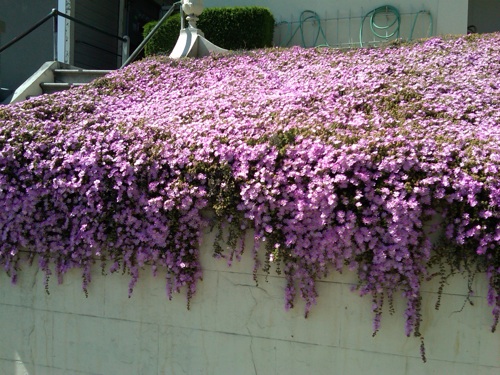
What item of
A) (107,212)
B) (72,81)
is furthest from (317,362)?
(72,81)

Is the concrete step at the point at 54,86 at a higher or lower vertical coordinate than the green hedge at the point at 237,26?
lower

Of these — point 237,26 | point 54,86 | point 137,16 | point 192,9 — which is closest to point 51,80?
point 54,86

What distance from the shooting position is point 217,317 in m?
4.09

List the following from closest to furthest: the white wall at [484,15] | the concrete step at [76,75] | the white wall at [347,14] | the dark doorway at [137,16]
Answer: the concrete step at [76,75] < the white wall at [347,14] < the white wall at [484,15] < the dark doorway at [137,16]

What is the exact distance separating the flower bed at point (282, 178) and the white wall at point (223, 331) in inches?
5.3

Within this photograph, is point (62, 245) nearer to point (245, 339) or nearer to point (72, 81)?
point (245, 339)

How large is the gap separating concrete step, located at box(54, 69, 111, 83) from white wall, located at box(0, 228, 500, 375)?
3297 millimetres

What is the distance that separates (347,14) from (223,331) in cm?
633

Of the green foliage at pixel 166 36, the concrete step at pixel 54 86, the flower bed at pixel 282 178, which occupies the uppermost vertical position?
the green foliage at pixel 166 36

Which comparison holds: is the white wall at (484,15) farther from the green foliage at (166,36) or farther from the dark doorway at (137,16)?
the dark doorway at (137,16)

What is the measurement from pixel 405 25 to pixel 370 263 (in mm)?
5973

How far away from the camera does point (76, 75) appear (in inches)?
286

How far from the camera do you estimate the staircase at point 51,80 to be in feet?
22.2

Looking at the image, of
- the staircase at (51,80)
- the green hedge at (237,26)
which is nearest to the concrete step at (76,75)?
the staircase at (51,80)
